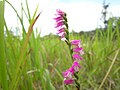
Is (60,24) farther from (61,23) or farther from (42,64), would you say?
(42,64)

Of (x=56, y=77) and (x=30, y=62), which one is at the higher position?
(x=30, y=62)

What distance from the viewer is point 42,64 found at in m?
1.94

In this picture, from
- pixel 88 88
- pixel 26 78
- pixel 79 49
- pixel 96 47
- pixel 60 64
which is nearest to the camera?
pixel 79 49

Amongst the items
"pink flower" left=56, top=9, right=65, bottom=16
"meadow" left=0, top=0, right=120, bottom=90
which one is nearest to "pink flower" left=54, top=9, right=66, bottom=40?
"pink flower" left=56, top=9, right=65, bottom=16

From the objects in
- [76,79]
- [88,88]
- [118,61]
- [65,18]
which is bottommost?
[88,88]

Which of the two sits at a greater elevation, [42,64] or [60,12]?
[60,12]

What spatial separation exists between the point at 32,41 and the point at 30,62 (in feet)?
0.49

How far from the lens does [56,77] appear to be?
2367 millimetres

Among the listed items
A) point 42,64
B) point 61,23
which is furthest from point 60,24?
point 42,64

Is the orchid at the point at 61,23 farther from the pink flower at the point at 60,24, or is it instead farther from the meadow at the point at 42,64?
the meadow at the point at 42,64

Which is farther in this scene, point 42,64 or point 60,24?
point 42,64

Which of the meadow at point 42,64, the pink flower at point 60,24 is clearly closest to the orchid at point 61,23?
the pink flower at point 60,24

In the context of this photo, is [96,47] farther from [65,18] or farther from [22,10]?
[65,18]

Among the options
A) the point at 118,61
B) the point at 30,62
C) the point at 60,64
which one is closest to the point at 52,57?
the point at 60,64
